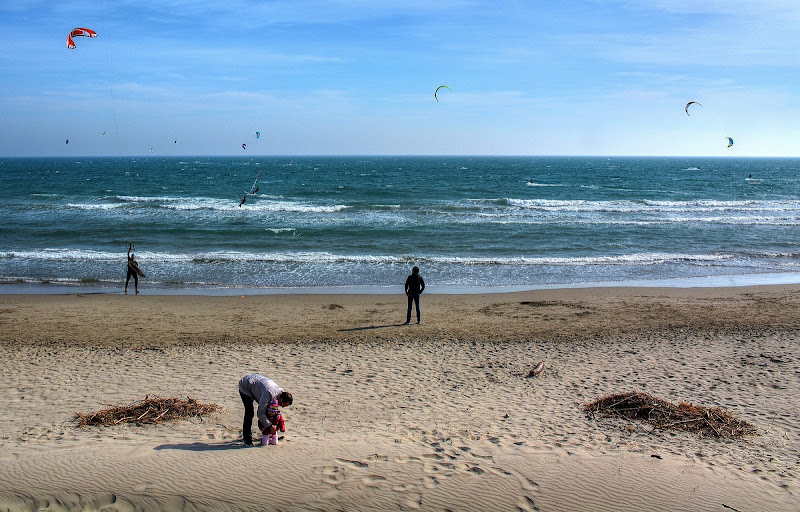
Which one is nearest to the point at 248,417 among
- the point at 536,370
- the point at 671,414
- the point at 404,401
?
the point at 404,401

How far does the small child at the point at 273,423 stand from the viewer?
228 inches

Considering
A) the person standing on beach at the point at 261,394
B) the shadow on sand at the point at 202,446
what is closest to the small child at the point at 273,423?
the person standing on beach at the point at 261,394

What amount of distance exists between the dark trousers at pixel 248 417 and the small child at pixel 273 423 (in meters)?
0.12

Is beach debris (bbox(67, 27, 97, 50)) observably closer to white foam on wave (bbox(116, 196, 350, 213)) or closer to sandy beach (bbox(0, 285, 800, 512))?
sandy beach (bbox(0, 285, 800, 512))

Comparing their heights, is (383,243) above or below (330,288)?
above

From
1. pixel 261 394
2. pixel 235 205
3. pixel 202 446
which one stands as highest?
pixel 235 205

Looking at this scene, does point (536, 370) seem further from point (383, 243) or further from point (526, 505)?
point (383, 243)

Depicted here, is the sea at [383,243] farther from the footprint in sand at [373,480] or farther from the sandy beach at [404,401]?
the footprint in sand at [373,480]

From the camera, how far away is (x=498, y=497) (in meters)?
5.21

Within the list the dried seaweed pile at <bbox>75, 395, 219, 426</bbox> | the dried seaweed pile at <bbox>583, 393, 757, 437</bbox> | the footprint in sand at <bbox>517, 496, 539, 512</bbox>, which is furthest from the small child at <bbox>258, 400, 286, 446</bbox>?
the dried seaweed pile at <bbox>583, 393, 757, 437</bbox>

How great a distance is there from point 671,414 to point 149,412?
654cm

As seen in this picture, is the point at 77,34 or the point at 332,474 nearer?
the point at 332,474

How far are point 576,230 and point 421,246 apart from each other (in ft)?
30.8

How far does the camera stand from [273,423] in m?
5.94
